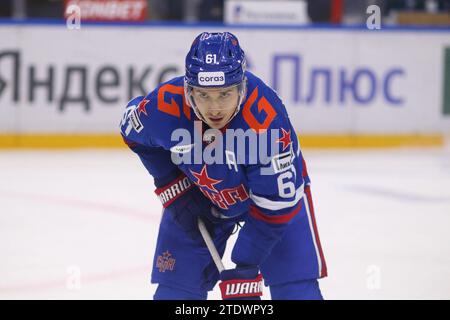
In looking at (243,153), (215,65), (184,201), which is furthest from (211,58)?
(184,201)

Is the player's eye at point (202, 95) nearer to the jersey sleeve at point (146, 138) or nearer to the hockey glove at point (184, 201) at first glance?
the jersey sleeve at point (146, 138)

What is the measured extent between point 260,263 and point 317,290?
235mm

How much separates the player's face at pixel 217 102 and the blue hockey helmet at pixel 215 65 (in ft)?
0.07

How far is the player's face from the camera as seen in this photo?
2.63 meters

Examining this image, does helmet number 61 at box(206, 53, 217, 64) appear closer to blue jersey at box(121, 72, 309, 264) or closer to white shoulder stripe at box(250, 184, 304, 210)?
blue jersey at box(121, 72, 309, 264)

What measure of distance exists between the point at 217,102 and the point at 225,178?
298mm

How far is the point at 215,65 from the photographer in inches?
103

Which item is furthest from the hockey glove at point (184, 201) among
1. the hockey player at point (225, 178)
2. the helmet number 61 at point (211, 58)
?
the helmet number 61 at point (211, 58)

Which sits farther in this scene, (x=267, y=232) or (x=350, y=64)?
(x=350, y=64)

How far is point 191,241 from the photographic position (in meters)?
3.02

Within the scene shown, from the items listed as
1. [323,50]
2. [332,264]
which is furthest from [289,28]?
[332,264]

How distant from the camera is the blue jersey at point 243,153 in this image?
271 centimetres
